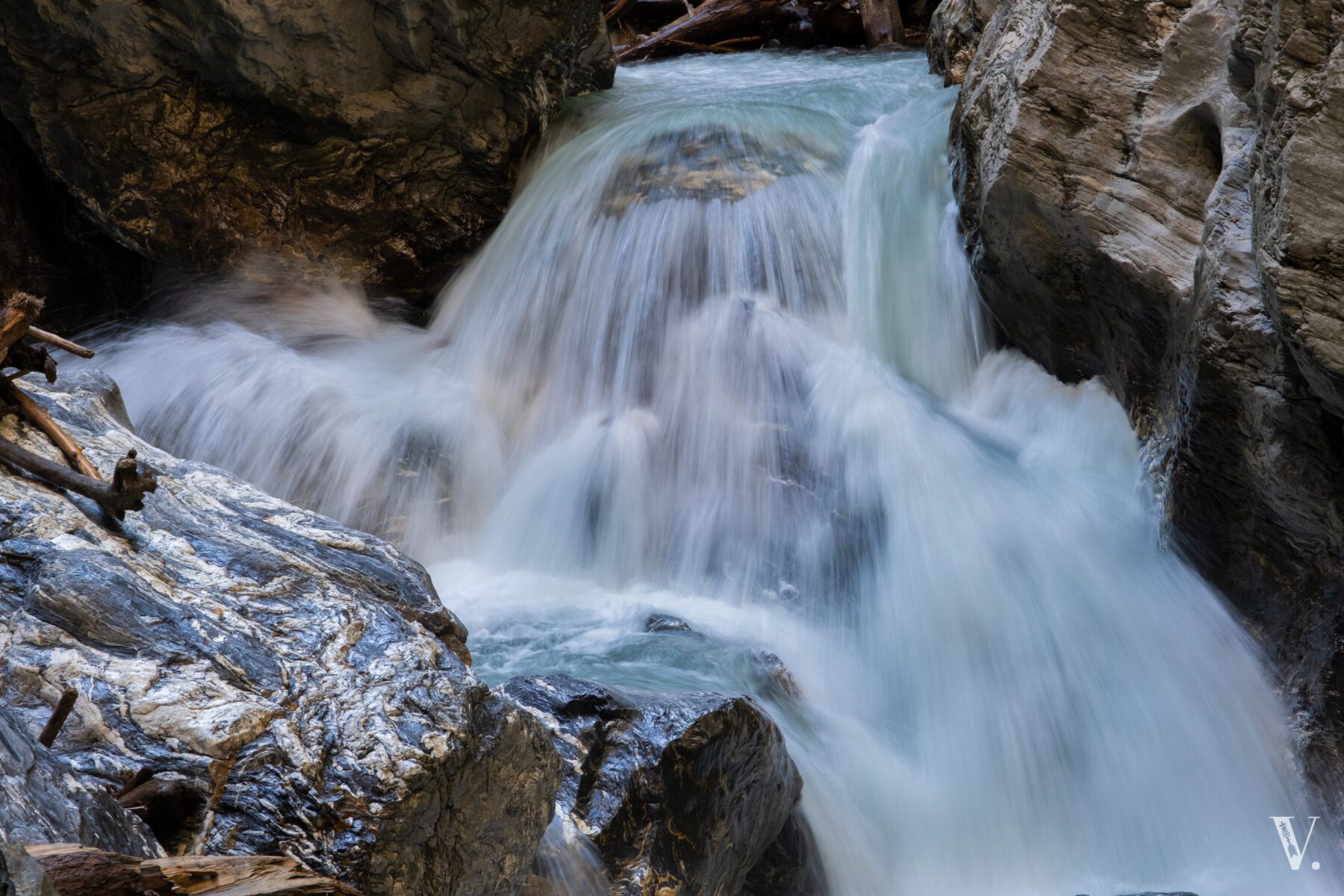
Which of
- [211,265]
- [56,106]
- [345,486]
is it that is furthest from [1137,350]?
[56,106]

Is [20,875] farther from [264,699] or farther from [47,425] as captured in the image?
[47,425]

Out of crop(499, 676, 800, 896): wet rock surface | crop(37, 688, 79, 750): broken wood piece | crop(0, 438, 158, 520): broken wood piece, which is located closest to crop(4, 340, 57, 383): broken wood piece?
crop(0, 438, 158, 520): broken wood piece

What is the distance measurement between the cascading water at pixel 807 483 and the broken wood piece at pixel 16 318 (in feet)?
6.05

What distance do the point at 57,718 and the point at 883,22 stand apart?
11.2 metres

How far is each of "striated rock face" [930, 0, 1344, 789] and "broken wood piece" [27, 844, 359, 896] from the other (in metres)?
3.02

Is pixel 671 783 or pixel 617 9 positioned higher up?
pixel 617 9

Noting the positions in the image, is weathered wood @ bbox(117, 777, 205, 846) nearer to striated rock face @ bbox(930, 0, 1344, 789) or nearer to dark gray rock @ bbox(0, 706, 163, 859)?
dark gray rock @ bbox(0, 706, 163, 859)

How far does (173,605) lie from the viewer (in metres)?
2.20

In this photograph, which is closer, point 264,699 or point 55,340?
point 264,699

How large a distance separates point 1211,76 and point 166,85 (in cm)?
584

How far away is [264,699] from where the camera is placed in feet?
6.74

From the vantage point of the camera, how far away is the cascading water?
4.08 metres

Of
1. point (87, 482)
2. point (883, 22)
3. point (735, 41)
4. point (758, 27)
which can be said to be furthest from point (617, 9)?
point (87, 482)

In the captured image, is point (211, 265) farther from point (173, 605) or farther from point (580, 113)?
point (173, 605)
